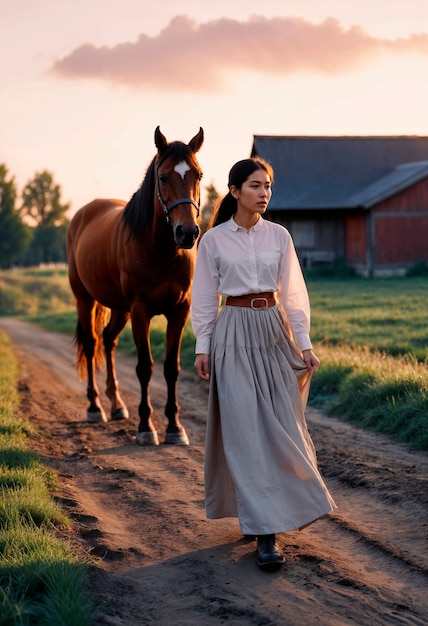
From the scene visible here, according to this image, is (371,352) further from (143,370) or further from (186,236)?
(186,236)

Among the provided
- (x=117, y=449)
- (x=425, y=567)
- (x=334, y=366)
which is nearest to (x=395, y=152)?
(x=334, y=366)

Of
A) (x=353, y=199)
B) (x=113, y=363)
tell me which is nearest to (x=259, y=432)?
(x=113, y=363)

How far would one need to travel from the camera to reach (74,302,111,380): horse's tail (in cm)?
996

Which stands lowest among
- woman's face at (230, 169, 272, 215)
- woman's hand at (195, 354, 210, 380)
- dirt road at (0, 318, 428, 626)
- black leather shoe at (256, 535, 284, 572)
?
dirt road at (0, 318, 428, 626)

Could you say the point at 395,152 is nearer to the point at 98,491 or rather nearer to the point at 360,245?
the point at 360,245

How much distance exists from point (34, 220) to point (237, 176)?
64918mm

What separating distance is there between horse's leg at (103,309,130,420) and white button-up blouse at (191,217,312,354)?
14.7ft

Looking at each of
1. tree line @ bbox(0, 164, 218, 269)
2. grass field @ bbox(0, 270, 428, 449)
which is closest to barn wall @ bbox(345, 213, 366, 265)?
grass field @ bbox(0, 270, 428, 449)

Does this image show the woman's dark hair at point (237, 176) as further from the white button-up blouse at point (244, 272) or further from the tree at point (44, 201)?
the tree at point (44, 201)

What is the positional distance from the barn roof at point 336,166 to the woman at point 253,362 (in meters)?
27.8

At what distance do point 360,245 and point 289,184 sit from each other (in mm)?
4706

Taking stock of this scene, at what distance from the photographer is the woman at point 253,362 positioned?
443 cm

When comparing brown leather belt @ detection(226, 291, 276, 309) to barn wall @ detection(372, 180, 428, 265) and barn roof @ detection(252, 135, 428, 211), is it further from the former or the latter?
barn roof @ detection(252, 135, 428, 211)

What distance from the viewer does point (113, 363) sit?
368 inches
